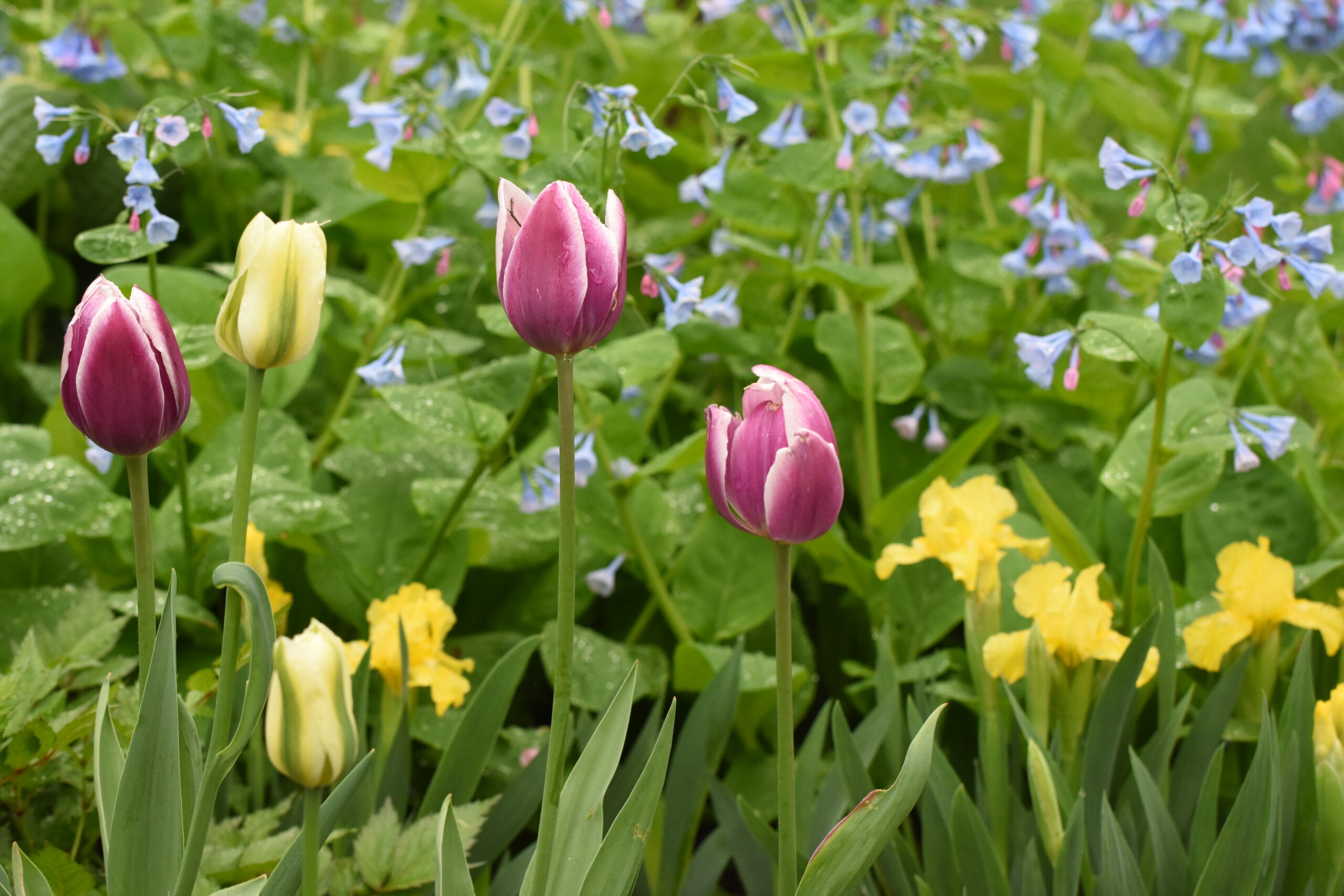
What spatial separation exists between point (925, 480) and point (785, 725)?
684 millimetres

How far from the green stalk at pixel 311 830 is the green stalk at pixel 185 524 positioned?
54 centimetres

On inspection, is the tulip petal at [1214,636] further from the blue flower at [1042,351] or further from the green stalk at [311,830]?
the green stalk at [311,830]

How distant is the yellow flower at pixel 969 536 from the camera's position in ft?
3.08

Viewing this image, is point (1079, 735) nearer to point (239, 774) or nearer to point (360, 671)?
point (360, 671)

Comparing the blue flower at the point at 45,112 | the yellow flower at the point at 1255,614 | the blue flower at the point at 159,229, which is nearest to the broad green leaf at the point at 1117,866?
the yellow flower at the point at 1255,614

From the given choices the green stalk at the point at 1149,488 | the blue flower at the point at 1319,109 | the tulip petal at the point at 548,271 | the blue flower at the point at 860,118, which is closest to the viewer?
the tulip petal at the point at 548,271

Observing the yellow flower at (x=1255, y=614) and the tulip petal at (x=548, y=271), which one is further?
the yellow flower at (x=1255, y=614)

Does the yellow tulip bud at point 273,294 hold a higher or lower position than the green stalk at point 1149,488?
higher

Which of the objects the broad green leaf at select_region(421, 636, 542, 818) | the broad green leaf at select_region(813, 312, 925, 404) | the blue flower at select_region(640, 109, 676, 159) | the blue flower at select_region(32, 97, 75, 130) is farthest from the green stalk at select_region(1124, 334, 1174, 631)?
the blue flower at select_region(32, 97, 75, 130)

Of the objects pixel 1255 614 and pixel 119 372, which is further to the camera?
pixel 1255 614

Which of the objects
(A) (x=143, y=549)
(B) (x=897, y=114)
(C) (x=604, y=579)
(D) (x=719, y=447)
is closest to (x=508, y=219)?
(D) (x=719, y=447)

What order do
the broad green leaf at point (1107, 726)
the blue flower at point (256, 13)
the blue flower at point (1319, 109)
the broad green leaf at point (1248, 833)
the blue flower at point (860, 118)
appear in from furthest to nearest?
the blue flower at point (256, 13), the blue flower at point (1319, 109), the blue flower at point (860, 118), the broad green leaf at point (1107, 726), the broad green leaf at point (1248, 833)

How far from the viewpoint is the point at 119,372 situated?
1.73 ft

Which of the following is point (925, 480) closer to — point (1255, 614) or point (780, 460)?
point (1255, 614)
